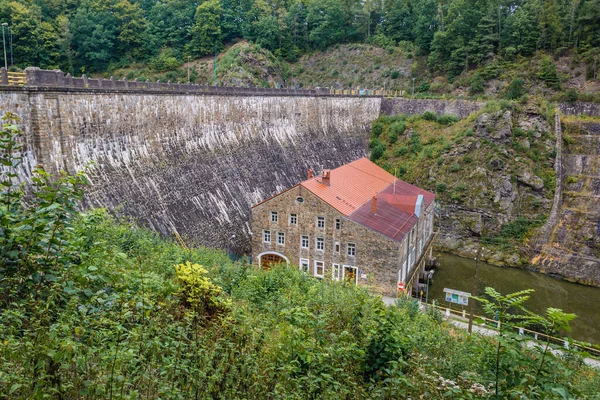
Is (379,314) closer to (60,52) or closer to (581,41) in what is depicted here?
(581,41)

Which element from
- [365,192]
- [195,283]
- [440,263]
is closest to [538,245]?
[440,263]

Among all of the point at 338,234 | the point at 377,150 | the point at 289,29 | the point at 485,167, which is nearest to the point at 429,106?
the point at 377,150

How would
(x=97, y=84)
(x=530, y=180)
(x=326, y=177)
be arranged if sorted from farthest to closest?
(x=530, y=180), (x=326, y=177), (x=97, y=84)

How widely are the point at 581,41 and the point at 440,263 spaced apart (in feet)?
121

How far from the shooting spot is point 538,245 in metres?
39.4

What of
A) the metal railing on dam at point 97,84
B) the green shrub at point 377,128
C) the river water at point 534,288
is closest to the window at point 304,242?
the river water at point 534,288

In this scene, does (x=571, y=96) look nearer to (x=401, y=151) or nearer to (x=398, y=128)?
(x=398, y=128)

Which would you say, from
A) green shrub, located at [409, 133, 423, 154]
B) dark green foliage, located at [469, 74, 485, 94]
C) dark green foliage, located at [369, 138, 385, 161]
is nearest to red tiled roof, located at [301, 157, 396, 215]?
green shrub, located at [409, 133, 423, 154]

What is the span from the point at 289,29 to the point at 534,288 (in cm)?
6004

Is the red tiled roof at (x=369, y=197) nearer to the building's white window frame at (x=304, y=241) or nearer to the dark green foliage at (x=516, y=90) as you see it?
the building's white window frame at (x=304, y=241)

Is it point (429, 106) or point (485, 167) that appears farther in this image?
point (429, 106)

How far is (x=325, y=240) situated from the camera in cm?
2728

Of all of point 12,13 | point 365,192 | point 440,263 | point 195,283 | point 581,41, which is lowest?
point 440,263

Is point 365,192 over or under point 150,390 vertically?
under
